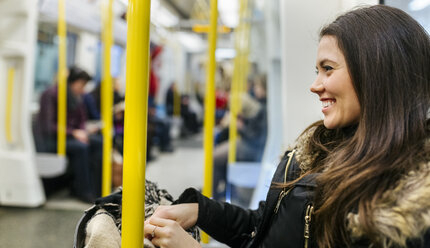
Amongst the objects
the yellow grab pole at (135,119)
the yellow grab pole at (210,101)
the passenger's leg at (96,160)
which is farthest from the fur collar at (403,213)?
the passenger's leg at (96,160)

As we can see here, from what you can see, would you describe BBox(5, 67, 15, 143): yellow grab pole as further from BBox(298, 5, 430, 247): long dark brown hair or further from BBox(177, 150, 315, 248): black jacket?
BBox(298, 5, 430, 247): long dark brown hair

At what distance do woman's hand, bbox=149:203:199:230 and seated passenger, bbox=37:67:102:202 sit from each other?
2666 millimetres

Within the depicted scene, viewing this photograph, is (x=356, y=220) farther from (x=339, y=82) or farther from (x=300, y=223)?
(x=339, y=82)

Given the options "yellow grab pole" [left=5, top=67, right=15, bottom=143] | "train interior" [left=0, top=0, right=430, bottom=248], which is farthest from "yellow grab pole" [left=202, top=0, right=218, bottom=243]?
"yellow grab pole" [left=5, top=67, right=15, bottom=143]

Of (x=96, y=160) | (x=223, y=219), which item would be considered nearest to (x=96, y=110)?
(x=96, y=160)

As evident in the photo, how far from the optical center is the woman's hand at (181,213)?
0.90 metres

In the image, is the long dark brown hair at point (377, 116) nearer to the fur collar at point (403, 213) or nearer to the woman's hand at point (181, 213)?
the fur collar at point (403, 213)

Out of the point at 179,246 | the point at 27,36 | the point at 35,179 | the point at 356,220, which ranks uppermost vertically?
the point at 27,36

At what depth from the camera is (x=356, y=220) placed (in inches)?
26.2

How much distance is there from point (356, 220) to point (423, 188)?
12 cm

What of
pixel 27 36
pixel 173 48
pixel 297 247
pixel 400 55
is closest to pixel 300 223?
pixel 297 247

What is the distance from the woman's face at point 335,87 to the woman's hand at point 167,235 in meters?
0.38

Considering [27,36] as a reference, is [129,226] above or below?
below

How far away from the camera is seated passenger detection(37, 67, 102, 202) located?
3.47 meters
